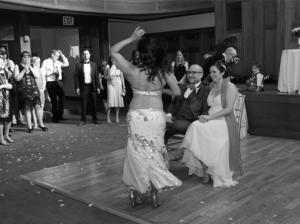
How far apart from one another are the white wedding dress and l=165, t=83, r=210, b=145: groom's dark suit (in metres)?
0.41

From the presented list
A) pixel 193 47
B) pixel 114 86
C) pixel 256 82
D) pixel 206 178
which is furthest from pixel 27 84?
pixel 193 47

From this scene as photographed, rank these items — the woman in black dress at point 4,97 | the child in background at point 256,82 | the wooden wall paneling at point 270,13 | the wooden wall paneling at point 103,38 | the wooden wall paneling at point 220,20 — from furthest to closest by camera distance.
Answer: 1. the wooden wall paneling at point 103,38
2. the wooden wall paneling at point 220,20
3. the wooden wall paneling at point 270,13
4. the child in background at point 256,82
5. the woman in black dress at point 4,97

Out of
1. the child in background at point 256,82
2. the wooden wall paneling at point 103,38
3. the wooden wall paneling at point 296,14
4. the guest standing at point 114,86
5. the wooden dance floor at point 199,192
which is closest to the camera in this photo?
the wooden dance floor at point 199,192

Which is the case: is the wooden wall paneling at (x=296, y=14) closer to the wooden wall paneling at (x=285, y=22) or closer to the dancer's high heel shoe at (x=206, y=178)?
the wooden wall paneling at (x=285, y=22)

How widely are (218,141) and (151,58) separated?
1.19 m

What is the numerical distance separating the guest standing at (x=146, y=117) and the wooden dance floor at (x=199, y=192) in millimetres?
275

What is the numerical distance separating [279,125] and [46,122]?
5.36m

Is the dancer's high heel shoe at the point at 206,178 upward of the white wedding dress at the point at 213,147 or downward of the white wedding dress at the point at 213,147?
downward

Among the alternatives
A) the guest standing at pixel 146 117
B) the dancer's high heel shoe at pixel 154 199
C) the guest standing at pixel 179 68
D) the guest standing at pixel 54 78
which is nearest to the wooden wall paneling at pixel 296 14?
the guest standing at pixel 179 68

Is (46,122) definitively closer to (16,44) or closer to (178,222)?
(16,44)

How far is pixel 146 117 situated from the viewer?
3.14 metres

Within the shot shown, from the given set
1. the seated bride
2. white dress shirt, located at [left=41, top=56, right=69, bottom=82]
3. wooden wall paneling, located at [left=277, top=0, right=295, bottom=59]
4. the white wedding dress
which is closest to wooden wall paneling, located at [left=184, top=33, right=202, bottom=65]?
wooden wall paneling, located at [left=277, top=0, right=295, bottom=59]

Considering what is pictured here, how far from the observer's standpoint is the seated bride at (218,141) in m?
3.71

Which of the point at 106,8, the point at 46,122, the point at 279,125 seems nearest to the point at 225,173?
the point at 279,125
